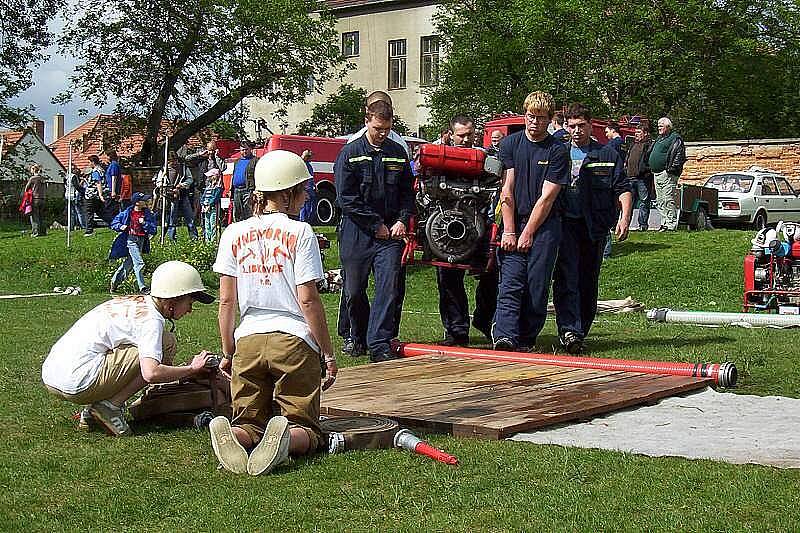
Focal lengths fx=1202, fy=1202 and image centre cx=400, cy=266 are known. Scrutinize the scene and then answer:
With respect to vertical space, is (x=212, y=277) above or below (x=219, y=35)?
below

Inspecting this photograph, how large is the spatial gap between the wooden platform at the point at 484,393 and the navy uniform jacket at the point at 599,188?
2.02 metres

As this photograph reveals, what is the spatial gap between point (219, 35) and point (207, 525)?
44716 millimetres

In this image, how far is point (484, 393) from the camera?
798 centimetres

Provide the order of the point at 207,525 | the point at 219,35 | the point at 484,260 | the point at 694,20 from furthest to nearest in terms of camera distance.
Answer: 1. the point at 219,35
2. the point at 694,20
3. the point at 484,260
4. the point at 207,525

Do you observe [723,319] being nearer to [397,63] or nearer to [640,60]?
[640,60]

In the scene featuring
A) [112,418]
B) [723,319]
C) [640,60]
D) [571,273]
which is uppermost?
[640,60]

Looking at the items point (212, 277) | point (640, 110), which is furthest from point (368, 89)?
point (212, 277)

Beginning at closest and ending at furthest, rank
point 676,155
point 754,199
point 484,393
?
point 484,393 < point 676,155 < point 754,199

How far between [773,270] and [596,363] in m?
6.47

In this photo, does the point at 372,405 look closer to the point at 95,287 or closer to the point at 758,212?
the point at 95,287

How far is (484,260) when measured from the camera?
10898mm

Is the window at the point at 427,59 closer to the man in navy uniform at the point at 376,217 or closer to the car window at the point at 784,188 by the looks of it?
the car window at the point at 784,188

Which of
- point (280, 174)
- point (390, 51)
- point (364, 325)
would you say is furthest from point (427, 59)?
point (280, 174)

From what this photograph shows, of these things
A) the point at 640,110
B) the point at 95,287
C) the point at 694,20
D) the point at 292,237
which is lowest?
the point at 95,287
